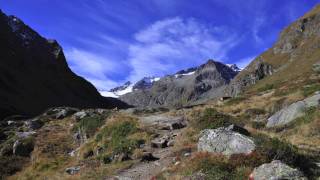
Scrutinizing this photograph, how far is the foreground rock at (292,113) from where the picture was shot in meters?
34.5

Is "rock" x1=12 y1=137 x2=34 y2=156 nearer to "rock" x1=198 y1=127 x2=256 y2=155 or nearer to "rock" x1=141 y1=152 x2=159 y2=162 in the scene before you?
"rock" x1=141 y1=152 x2=159 y2=162

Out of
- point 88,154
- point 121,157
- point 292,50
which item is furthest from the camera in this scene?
point 292,50

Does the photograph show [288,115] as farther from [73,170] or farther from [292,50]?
[292,50]

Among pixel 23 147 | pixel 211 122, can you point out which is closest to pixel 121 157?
pixel 211 122

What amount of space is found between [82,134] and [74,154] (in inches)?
190

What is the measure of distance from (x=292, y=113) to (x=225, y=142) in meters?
17.2

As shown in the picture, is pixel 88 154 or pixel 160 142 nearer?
pixel 160 142

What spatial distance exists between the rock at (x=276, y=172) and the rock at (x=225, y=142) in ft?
7.02

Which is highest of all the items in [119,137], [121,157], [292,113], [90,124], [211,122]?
[292,113]

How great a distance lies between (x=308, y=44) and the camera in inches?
6324

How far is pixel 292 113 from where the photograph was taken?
3522cm

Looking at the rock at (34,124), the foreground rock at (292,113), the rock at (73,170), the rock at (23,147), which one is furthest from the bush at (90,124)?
the foreground rock at (292,113)

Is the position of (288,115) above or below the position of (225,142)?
above

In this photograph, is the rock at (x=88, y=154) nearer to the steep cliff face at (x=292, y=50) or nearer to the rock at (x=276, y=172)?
the rock at (x=276, y=172)
